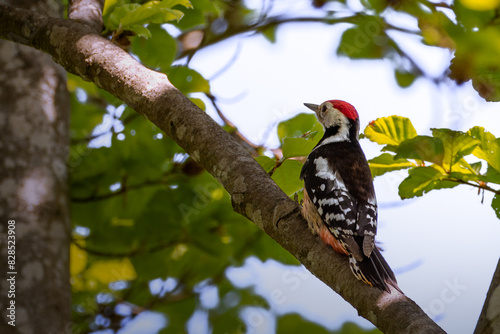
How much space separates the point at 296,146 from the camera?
5.93ft

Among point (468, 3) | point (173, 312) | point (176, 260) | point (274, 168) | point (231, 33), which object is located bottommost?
point (173, 312)

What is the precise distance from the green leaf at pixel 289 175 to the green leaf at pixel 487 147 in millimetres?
606

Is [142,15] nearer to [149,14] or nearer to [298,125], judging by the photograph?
[149,14]

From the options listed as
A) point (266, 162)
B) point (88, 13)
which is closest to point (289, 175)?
point (266, 162)

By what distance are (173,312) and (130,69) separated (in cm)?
168

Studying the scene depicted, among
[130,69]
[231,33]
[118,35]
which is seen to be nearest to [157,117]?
[130,69]

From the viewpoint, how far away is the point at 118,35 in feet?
7.16

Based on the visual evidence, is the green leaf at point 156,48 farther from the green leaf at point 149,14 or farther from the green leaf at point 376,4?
the green leaf at point 376,4

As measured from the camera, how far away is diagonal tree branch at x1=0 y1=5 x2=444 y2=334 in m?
1.29

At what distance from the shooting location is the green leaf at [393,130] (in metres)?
1.68

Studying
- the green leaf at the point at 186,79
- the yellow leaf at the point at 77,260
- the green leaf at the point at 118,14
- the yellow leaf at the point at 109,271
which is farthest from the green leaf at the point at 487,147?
the yellow leaf at the point at 77,260

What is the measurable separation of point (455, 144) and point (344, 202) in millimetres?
665

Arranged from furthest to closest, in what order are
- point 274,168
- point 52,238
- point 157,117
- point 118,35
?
point 52,238, point 118,35, point 274,168, point 157,117

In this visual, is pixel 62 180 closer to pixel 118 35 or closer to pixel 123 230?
pixel 123 230
